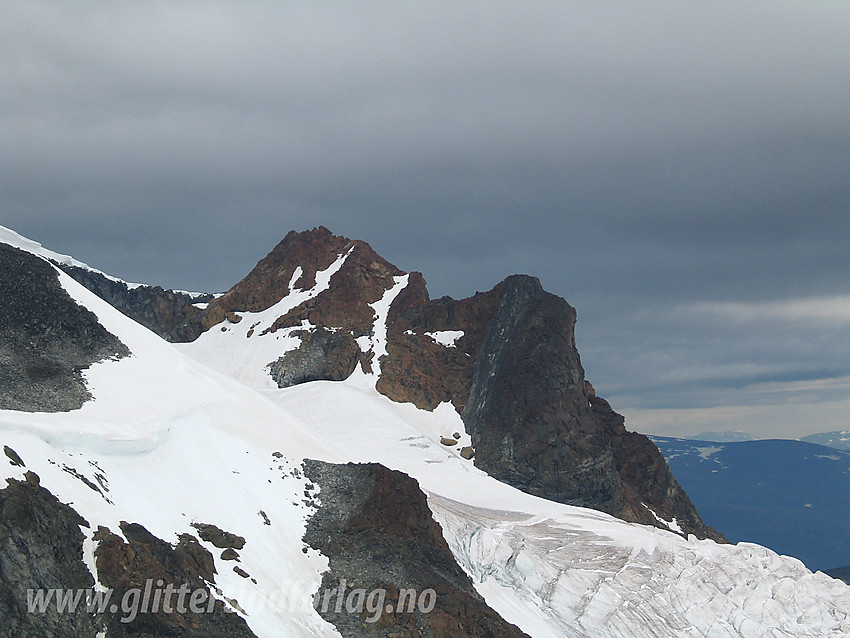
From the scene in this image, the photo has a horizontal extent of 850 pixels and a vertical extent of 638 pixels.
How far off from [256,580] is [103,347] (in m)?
23.9

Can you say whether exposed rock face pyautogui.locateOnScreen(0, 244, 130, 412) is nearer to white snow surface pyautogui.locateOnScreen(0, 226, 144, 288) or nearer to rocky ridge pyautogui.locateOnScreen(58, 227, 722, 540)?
rocky ridge pyautogui.locateOnScreen(58, 227, 722, 540)

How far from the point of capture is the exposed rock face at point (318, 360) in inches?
4222

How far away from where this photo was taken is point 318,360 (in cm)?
10862

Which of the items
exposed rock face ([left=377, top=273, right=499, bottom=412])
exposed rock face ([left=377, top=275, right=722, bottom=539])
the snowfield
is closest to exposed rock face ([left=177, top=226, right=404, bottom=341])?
exposed rock face ([left=377, top=273, right=499, bottom=412])

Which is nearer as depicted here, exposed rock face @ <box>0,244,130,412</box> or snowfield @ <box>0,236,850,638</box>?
snowfield @ <box>0,236,850,638</box>

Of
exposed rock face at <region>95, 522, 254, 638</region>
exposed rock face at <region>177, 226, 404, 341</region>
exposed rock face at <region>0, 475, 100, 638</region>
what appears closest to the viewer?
exposed rock face at <region>0, 475, 100, 638</region>

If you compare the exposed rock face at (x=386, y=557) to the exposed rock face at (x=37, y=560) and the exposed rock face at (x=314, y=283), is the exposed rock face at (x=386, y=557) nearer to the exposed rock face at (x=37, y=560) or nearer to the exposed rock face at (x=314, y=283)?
the exposed rock face at (x=37, y=560)

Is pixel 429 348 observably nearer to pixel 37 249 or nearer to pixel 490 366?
pixel 490 366

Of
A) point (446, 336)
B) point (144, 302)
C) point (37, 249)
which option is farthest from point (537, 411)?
point (37, 249)

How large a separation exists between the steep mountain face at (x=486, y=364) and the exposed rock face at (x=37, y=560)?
211 ft

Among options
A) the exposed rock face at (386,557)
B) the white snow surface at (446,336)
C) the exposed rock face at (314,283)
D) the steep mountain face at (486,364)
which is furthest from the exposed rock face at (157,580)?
the exposed rock face at (314,283)

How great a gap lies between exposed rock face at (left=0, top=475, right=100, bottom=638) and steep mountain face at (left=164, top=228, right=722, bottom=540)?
64304 mm

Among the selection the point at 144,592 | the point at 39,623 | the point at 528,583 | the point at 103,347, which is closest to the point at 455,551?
the point at 528,583

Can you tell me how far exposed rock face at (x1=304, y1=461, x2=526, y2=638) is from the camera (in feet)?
132
